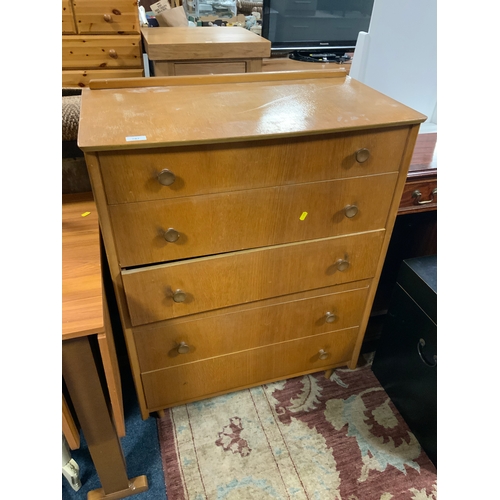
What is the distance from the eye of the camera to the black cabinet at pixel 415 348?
127 cm

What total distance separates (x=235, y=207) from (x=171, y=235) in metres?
0.17

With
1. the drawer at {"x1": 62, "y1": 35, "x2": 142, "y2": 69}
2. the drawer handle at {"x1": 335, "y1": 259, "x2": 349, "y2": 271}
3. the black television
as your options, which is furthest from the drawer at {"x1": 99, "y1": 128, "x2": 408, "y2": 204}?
the black television

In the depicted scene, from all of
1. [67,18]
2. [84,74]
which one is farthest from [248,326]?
[67,18]

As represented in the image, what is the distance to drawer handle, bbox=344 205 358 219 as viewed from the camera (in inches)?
43.1

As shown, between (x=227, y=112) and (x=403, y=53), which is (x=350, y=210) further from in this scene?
(x=403, y=53)

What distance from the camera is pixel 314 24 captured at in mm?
2488

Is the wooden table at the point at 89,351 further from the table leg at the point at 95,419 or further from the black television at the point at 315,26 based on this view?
the black television at the point at 315,26

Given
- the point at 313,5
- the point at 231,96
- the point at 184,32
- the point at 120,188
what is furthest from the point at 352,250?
the point at 313,5

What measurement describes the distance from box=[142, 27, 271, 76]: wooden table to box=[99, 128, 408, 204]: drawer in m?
0.93

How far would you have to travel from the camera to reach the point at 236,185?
96 centimetres

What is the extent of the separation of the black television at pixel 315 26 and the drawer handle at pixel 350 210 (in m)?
1.72

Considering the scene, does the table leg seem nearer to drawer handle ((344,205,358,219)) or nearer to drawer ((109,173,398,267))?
drawer ((109,173,398,267))
